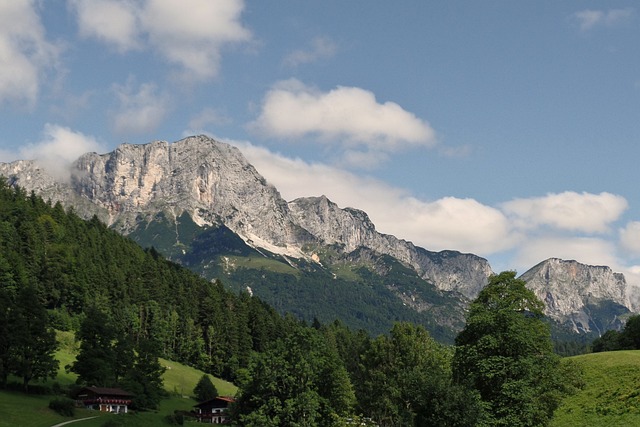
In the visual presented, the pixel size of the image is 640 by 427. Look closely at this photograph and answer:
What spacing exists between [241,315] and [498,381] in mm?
140308

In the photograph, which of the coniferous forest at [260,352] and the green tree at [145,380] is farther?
the green tree at [145,380]

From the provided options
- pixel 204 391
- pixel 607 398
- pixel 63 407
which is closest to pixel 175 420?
pixel 63 407

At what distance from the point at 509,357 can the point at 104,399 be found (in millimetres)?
61515

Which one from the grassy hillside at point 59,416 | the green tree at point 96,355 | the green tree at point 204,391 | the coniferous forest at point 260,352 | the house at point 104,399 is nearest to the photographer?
the coniferous forest at point 260,352

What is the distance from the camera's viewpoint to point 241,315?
18875 cm

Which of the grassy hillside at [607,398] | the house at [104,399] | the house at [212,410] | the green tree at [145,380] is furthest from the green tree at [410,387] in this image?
the house at [104,399]

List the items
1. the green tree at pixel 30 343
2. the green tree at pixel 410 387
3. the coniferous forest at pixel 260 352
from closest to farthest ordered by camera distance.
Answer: the green tree at pixel 410 387, the coniferous forest at pixel 260 352, the green tree at pixel 30 343

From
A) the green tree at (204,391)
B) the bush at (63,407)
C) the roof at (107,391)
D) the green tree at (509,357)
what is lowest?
the green tree at (204,391)

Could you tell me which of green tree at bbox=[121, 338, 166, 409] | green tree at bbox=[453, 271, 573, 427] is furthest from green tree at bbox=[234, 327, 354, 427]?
green tree at bbox=[121, 338, 166, 409]

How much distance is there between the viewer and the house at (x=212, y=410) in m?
108

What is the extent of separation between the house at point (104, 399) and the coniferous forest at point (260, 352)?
4.16m

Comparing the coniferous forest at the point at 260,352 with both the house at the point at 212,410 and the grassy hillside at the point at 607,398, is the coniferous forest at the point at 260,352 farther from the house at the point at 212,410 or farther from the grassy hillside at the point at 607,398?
the house at the point at 212,410

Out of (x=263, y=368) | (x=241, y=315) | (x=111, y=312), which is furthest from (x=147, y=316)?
(x=263, y=368)

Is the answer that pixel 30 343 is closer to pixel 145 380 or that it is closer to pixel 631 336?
pixel 145 380
